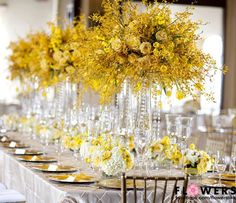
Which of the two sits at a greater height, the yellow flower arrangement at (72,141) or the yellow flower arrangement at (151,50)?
the yellow flower arrangement at (151,50)

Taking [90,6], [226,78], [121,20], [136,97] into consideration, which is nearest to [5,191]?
[136,97]

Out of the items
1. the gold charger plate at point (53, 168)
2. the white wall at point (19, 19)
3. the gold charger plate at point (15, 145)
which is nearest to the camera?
the gold charger plate at point (53, 168)

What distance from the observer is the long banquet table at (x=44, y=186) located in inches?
149

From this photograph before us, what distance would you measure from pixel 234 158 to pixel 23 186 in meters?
1.54

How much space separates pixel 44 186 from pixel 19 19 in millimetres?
11860

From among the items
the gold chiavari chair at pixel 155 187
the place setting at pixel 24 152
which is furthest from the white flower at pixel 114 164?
the place setting at pixel 24 152

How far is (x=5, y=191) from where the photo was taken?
487 cm

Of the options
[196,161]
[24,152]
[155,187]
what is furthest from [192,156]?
[24,152]

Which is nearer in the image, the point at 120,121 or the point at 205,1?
the point at 120,121

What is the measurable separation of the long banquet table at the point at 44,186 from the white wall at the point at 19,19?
9.54 m

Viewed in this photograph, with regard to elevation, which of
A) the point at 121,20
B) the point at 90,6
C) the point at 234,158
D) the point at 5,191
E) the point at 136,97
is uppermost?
the point at 90,6

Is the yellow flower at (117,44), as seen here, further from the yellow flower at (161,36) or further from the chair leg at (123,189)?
the chair leg at (123,189)

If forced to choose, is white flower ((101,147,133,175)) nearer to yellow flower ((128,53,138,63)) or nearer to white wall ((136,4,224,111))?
yellow flower ((128,53,138,63))

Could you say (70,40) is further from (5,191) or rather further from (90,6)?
(90,6)
